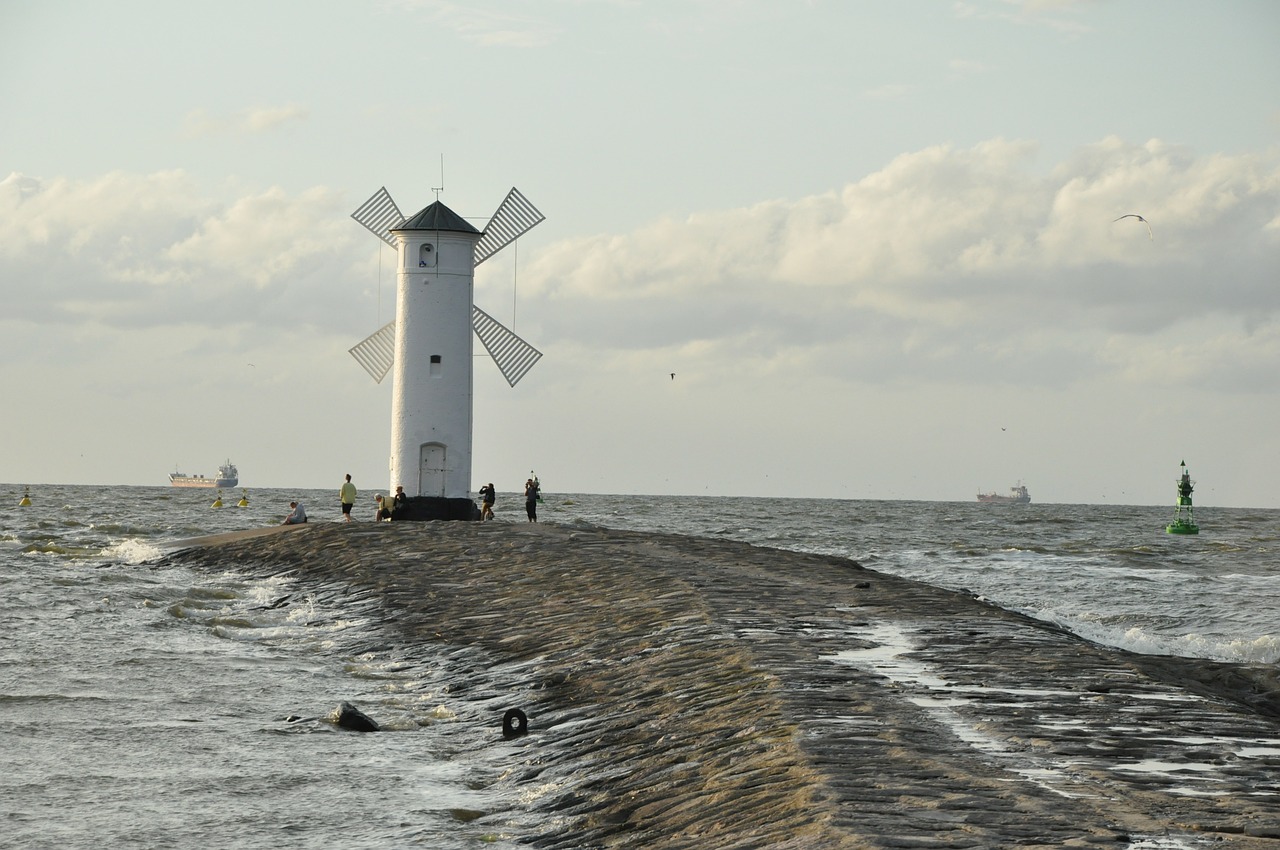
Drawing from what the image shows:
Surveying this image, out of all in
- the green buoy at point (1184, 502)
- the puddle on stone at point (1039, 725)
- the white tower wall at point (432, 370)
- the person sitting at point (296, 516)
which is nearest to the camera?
the puddle on stone at point (1039, 725)

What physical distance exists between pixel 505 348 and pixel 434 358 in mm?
5115

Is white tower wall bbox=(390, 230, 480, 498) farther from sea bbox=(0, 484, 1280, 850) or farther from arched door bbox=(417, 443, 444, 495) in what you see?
sea bbox=(0, 484, 1280, 850)

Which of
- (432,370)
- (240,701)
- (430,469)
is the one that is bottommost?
(240,701)

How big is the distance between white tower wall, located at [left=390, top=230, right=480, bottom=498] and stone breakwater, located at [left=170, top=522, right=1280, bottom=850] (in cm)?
1596

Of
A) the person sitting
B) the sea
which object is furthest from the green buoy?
the person sitting

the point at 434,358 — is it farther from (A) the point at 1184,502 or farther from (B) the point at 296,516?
(A) the point at 1184,502

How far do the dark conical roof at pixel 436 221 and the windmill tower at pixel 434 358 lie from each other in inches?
1.1

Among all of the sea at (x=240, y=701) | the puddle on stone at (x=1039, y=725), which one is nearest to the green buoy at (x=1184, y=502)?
the sea at (x=240, y=701)

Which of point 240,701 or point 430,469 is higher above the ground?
point 430,469

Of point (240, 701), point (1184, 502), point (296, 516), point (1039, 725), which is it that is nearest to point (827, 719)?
point (1039, 725)

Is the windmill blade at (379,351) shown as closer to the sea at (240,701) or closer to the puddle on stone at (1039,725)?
the sea at (240,701)

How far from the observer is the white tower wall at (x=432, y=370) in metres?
37.2

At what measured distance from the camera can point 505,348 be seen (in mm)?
42219

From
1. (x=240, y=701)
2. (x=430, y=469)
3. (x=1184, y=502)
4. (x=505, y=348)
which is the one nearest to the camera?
(x=240, y=701)
